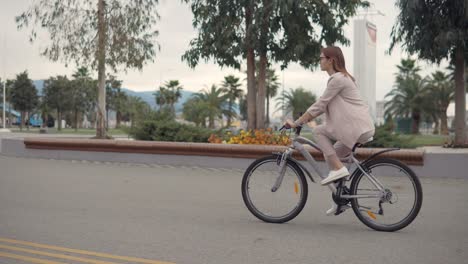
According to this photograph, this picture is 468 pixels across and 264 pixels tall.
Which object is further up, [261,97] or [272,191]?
[261,97]

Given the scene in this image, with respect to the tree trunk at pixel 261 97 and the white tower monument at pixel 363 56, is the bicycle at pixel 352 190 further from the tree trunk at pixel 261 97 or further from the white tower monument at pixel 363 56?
the white tower monument at pixel 363 56

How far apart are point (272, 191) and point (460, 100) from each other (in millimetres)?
22700

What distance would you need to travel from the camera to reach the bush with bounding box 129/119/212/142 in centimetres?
1627

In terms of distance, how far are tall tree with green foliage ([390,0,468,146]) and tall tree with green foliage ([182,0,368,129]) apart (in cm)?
223

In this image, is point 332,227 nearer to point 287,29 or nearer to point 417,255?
point 417,255

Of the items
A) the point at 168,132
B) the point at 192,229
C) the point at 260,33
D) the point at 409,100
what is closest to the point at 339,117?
the point at 192,229

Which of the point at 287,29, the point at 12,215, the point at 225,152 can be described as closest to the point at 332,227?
the point at 12,215

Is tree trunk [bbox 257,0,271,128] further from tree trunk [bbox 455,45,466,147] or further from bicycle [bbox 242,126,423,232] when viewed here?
bicycle [bbox 242,126,423,232]

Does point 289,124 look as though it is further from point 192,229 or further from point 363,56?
point 363,56

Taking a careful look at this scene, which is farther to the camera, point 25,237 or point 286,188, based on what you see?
point 286,188

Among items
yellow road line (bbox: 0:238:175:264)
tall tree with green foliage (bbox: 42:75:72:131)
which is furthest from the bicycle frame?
tall tree with green foliage (bbox: 42:75:72:131)

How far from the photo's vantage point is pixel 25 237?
5.71m

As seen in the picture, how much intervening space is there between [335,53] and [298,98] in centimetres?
10130

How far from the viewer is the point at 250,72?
2567cm
